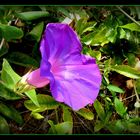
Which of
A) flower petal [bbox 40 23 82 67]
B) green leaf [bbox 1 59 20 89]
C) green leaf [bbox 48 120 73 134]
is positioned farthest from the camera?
green leaf [bbox 48 120 73 134]

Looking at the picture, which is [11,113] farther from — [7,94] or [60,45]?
[60,45]

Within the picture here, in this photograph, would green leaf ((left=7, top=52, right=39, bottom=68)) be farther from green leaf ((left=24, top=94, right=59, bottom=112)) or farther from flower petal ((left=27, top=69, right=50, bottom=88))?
flower petal ((left=27, top=69, right=50, bottom=88))

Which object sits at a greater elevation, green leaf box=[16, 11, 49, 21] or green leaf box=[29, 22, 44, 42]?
green leaf box=[16, 11, 49, 21]

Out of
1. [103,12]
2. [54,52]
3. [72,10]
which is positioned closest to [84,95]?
[54,52]

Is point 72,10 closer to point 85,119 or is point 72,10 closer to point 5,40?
point 5,40

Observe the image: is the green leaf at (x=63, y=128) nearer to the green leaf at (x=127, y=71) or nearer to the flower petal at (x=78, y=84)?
the flower petal at (x=78, y=84)

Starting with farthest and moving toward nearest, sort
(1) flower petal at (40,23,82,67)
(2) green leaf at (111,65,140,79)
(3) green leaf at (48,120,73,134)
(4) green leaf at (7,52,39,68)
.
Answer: (2) green leaf at (111,65,140,79)
(4) green leaf at (7,52,39,68)
(3) green leaf at (48,120,73,134)
(1) flower petal at (40,23,82,67)

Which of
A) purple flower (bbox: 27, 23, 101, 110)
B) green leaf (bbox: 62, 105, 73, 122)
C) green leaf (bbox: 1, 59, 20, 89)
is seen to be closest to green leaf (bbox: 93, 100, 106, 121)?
green leaf (bbox: 62, 105, 73, 122)
